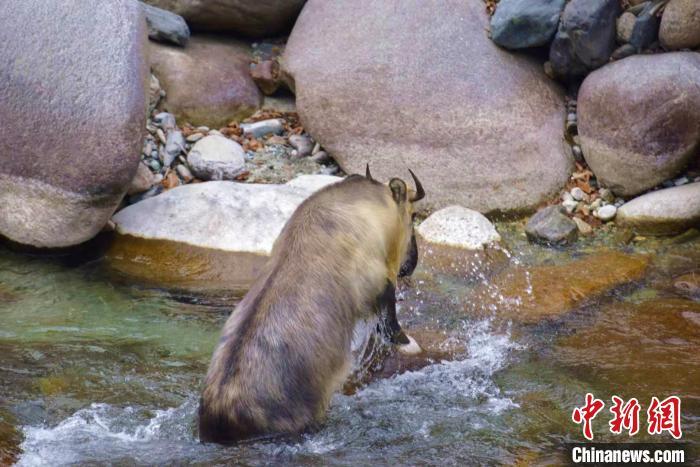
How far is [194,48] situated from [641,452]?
6238mm

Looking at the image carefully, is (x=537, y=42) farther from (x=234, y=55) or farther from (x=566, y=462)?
(x=566, y=462)

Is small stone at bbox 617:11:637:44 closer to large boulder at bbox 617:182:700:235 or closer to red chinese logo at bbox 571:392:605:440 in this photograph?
large boulder at bbox 617:182:700:235

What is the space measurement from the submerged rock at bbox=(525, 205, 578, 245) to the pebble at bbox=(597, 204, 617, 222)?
0.33 m

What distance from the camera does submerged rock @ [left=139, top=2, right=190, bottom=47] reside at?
8906 mm

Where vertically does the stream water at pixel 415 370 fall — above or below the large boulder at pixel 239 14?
below

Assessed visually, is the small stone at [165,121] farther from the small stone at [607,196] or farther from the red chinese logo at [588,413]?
the red chinese logo at [588,413]

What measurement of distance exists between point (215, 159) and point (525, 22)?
294 centimetres

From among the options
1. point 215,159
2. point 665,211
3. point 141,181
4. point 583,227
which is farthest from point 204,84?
point 665,211

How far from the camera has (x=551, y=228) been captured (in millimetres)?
7523

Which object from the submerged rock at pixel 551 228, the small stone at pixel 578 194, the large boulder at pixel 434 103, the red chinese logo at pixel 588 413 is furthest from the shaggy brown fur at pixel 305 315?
the small stone at pixel 578 194

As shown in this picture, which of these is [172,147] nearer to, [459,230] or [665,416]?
[459,230]

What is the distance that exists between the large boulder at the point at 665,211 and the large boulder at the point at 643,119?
247 millimetres

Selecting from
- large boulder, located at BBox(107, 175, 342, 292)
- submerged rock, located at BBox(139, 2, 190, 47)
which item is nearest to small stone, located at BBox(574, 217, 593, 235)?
large boulder, located at BBox(107, 175, 342, 292)

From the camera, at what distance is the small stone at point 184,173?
815 centimetres
